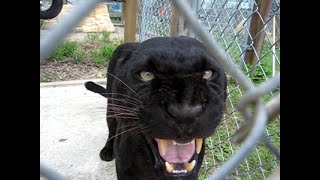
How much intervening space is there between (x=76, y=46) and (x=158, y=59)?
13.3 ft

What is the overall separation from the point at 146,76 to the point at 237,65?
0.91 meters

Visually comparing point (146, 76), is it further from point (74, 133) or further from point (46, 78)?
point (46, 78)

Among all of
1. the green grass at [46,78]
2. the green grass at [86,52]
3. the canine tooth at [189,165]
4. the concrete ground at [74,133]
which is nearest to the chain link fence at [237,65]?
the canine tooth at [189,165]

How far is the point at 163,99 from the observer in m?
1.34

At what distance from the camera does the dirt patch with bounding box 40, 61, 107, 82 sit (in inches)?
174

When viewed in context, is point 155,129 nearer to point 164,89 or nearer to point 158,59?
point 164,89

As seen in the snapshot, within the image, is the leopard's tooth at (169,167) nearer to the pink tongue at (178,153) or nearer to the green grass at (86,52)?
the pink tongue at (178,153)

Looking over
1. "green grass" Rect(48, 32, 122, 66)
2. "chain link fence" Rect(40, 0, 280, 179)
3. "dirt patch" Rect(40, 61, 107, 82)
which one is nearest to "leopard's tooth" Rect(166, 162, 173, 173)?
"chain link fence" Rect(40, 0, 280, 179)

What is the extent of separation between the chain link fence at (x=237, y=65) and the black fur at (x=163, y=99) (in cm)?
12

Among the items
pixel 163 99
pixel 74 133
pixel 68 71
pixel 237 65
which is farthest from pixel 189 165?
pixel 68 71

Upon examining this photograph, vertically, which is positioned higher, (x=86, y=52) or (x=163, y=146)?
(x=163, y=146)

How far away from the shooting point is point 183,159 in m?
1.50

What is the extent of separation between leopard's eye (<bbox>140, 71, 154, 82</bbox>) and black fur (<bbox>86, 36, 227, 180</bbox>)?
0.01 meters
